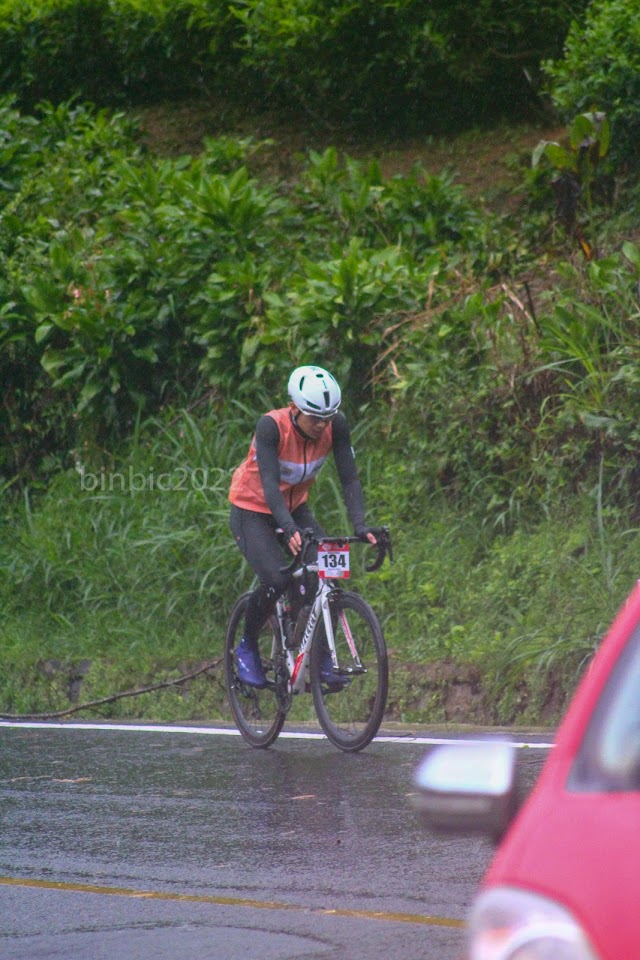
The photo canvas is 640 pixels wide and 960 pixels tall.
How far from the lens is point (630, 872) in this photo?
255cm

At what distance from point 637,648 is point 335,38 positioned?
16.1 metres

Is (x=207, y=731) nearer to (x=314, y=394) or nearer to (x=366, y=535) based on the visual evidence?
(x=366, y=535)

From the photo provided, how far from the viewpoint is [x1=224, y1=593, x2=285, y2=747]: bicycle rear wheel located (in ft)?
31.4

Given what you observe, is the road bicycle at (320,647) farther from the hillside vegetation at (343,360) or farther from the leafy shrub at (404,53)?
the leafy shrub at (404,53)

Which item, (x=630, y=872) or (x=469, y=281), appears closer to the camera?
(x=630, y=872)

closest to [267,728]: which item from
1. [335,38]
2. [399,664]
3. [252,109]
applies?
[399,664]

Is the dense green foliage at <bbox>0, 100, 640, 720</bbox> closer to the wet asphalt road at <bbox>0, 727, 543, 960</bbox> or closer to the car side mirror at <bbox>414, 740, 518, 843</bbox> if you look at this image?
the wet asphalt road at <bbox>0, 727, 543, 960</bbox>

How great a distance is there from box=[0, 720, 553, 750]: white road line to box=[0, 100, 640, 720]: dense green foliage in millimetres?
679

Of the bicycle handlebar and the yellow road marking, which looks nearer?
the yellow road marking

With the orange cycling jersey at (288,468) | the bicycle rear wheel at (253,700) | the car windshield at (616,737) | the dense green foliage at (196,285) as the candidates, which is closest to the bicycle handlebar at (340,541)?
the orange cycling jersey at (288,468)

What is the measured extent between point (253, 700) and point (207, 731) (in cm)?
86

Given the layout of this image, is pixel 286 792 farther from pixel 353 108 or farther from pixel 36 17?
pixel 36 17

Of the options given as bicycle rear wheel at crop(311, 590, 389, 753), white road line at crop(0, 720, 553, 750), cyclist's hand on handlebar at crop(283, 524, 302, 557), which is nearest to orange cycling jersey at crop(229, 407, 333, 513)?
cyclist's hand on handlebar at crop(283, 524, 302, 557)

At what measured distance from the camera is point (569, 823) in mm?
2691
